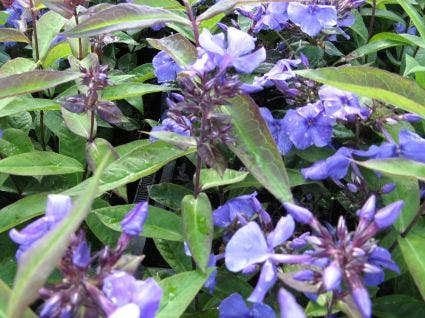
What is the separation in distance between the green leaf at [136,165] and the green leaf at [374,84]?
0.97ft

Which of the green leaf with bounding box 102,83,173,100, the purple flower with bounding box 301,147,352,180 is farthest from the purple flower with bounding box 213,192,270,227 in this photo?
the green leaf with bounding box 102,83,173,100

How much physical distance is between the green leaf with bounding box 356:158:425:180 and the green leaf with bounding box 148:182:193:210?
0.47 metres

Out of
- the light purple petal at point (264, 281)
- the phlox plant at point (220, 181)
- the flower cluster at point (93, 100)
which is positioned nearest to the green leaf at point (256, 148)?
the phlox plant at point (220, 181)

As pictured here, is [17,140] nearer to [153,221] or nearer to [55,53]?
[55,53]

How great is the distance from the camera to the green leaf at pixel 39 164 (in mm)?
1204

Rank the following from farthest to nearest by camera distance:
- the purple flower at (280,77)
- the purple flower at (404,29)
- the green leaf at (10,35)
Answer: the purple flower at (404,29)
the green leaf at (10,35)
the purple flower at (280,77)

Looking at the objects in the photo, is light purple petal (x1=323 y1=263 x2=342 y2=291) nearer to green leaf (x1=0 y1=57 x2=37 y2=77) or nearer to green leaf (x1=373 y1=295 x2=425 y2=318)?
green leaf (x1=373 y1=295 x2=425 y2=318)

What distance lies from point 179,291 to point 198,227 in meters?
0.12

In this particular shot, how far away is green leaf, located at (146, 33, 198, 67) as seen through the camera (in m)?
1.12

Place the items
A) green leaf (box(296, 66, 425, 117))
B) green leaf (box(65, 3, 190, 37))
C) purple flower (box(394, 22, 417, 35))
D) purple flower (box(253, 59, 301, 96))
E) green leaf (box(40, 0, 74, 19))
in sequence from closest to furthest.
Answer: green leaf (box(296, 66, 425, 117)) < green leaf (box(65, 3, 190, 37)) < purple flower (box(253, 59, 301, 96)) < green leaf (box(40, 0, 74, 19)) < purple flower (box(394, 22, 417, 35))

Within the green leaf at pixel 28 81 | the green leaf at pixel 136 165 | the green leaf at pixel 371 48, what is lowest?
the green leaf at pixel 371 48

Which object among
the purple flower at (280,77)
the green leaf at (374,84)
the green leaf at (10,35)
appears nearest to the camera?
the green leaf at (374,84)

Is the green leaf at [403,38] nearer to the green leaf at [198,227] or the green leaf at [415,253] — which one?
the green leaf at [415,253]

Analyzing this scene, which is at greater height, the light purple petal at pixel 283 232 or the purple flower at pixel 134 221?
the purple flower at pixel 134 221
